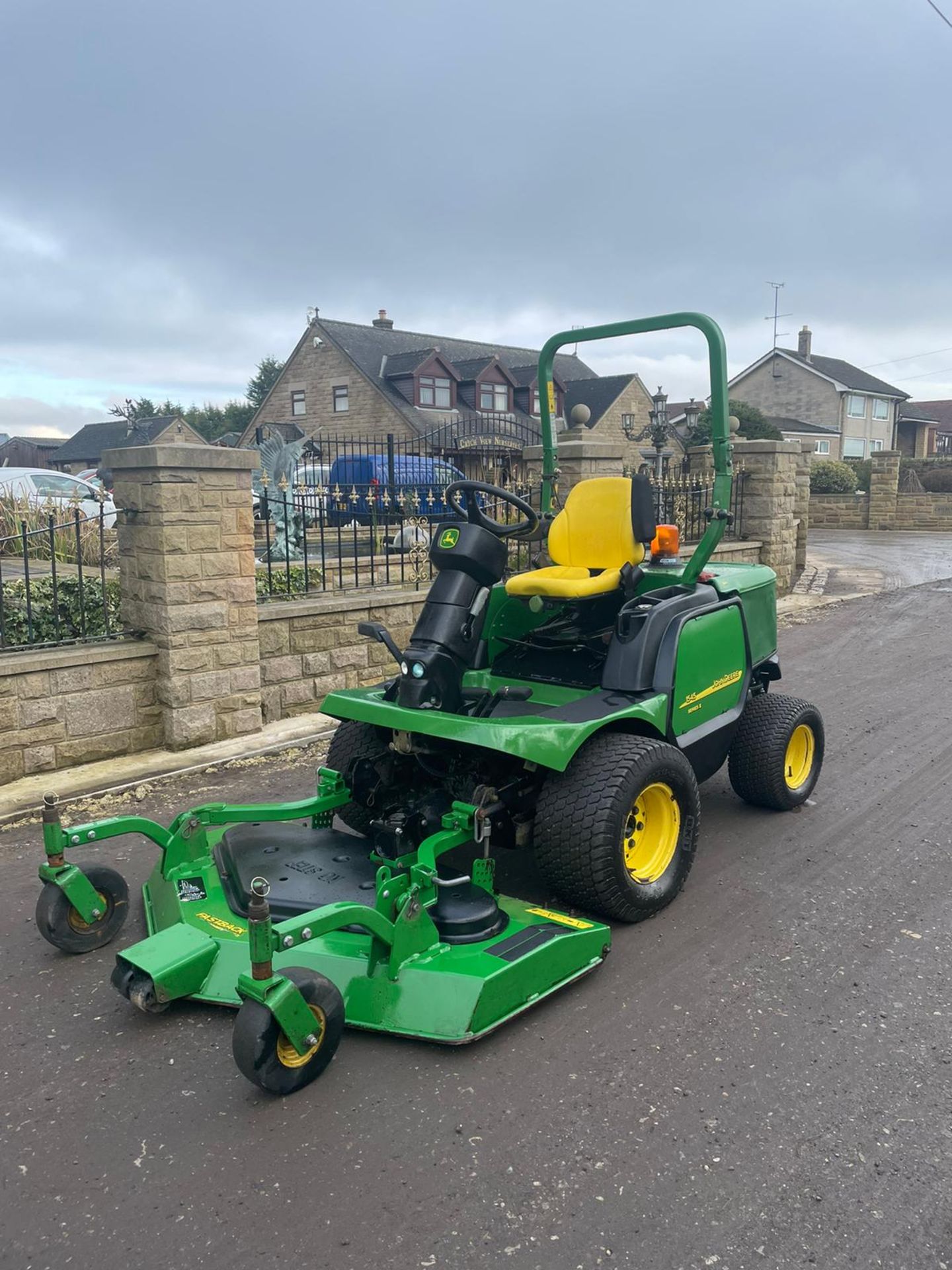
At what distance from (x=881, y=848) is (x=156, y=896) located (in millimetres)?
3216

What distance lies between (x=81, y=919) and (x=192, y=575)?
9.19ft

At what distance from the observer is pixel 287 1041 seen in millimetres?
2645

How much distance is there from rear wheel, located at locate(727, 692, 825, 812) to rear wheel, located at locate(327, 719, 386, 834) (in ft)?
5.99

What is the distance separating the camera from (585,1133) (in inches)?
101

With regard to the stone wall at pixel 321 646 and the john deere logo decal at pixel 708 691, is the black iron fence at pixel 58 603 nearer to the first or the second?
the stone wall at pixel 321 646

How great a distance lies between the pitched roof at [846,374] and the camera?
44156 mm

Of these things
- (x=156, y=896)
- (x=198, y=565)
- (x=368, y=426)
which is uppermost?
(x=368, y=426)

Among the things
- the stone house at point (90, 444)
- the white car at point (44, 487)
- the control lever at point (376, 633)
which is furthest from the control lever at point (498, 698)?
the stone house at point (90, 444)

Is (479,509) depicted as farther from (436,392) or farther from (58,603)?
(436,392)

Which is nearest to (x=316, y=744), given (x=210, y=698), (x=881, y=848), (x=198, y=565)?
(x=210, y=698)

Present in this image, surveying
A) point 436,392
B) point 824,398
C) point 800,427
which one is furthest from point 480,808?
point 824,398

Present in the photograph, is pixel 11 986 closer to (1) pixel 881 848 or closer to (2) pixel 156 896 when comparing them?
(2) pixel 156 896

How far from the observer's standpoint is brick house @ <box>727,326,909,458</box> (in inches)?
1713

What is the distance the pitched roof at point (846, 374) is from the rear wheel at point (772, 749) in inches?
1683
